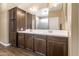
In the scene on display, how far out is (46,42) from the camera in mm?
3381

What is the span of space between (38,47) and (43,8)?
156 cm

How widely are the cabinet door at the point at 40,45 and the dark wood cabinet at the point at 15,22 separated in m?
1.53

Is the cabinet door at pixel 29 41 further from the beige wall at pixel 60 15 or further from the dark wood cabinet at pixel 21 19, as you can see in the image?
the beige wall at pixel 60 15

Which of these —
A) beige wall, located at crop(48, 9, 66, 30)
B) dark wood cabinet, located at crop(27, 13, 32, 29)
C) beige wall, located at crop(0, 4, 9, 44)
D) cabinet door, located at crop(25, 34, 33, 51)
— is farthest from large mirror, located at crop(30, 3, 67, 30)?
beige wall, located at crop(0, 4, 9, 44)

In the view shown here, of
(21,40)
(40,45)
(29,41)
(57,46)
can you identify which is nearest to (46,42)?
(40,45)

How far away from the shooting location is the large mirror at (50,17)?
12.2 ft

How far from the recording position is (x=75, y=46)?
119 centimetres

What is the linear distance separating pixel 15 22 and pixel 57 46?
2847 mm

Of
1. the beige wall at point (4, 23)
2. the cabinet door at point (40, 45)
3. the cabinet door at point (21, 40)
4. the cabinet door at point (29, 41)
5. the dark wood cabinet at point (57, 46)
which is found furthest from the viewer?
the beige wall at point (4, 23)

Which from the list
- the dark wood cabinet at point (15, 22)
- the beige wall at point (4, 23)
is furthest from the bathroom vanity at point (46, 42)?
the beige wall at point (4, 23)

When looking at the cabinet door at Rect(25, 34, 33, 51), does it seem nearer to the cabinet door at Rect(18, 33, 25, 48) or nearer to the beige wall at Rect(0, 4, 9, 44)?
the cabinet door at Rect(18, 33, 25, 48)

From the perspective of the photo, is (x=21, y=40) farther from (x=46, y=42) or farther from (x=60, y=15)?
(x=60, y=15)

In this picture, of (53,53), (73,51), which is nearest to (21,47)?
(53,53)

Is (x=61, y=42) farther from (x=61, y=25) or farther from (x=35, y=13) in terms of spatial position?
(x=35, y=13)
